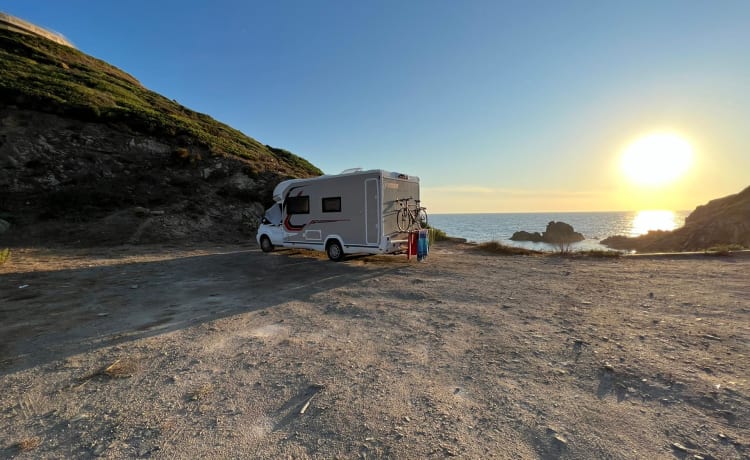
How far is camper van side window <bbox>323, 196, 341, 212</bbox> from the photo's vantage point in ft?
38.7

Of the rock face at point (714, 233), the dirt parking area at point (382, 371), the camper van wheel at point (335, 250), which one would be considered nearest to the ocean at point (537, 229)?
the rock face at point (714, 233)

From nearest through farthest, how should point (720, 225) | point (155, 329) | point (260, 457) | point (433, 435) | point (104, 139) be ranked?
point (260, 457)
point (433, 435)
point (155, 329)
point (104, 139)
point (720, 225)

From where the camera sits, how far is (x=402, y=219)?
11.7 m

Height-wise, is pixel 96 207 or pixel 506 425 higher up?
pixel 96 207

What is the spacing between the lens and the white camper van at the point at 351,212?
431 inches

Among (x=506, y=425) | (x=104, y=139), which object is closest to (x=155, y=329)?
(x=506, y=425)

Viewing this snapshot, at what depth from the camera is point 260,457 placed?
8.66ft

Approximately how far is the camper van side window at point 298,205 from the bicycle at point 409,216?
3.53 m

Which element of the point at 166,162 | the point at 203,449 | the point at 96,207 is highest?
the point at 166,162

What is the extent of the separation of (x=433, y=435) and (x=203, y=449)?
6.12 ft

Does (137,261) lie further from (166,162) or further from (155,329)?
(166,162)

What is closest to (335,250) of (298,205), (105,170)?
(298,205)

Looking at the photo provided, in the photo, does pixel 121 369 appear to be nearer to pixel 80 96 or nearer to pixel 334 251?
pixel 334 251

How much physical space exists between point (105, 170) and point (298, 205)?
60.2 feet
